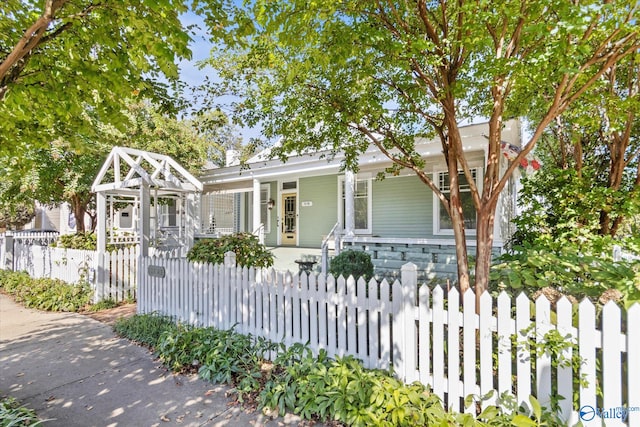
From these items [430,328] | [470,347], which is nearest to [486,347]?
[470,347]

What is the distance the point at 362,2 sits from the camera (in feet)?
11.9

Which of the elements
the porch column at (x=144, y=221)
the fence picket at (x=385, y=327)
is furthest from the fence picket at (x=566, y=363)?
the porch column at (x=144, y=221)

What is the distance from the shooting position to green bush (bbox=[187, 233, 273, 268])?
18.2 feet

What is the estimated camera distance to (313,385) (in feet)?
9.74

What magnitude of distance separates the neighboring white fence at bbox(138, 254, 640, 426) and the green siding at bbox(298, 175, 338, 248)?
A: 23.3 feet

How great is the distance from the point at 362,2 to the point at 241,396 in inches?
164

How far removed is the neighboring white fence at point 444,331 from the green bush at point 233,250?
0.75 m

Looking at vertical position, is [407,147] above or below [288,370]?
above

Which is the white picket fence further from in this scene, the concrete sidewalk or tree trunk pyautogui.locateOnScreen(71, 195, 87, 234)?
tree trunk pyautogui.locateOnScreen(71, 195, 87, 234)

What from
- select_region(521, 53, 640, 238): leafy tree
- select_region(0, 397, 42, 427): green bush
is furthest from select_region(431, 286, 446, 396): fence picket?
select_region(521, 53, 640, 238): leafy tree

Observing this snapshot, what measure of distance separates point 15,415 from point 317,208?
972 centimetres

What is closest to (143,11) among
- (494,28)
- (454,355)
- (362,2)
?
(362,2)

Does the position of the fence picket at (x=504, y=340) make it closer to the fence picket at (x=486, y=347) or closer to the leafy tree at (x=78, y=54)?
the fence picket at (x=486, y=347)

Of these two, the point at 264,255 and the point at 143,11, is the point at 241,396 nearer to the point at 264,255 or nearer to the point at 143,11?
the point at 264,255
